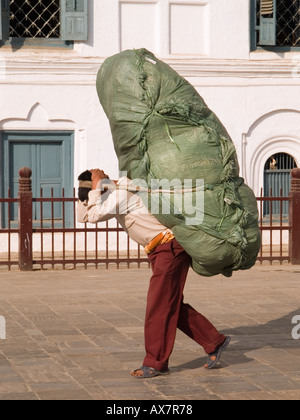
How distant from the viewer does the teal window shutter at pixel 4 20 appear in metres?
16.4

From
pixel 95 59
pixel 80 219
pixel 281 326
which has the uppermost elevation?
pixel 95 59

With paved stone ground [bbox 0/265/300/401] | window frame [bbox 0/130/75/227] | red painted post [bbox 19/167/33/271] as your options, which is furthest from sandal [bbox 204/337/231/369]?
window frame [bbox 0/130/75/227]

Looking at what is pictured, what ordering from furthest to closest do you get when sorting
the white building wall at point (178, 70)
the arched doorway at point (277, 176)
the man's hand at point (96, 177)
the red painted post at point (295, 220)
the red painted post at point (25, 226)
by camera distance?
the arched doorway at point (277, 176), the white building wall at point (178, 70), the red painted post at point (295, 220), the red painted post at point (25, 226), the man's hand at point (96, 177)

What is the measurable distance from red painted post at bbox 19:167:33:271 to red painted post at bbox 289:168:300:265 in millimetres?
3842

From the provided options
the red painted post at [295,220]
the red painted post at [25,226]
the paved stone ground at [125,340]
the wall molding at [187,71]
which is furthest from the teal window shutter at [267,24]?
the red painted post at [25,226]

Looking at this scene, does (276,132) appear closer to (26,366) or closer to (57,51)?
(57,51)

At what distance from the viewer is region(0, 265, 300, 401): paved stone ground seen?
272 inches

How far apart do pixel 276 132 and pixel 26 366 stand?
10.7 meters

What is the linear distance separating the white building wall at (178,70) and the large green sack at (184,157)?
368 inches

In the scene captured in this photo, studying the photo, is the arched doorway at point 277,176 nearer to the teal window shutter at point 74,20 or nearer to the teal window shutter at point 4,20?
the teal window shutter at point 74,20

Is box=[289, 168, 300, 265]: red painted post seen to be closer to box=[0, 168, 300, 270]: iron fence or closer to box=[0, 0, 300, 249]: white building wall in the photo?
Answer: box=[0, 168, 300, 270]: iron fence

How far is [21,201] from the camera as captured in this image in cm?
1405

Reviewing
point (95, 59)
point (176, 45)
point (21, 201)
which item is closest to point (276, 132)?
point (176, 45)
